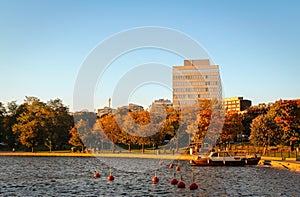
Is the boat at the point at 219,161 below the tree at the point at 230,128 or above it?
below

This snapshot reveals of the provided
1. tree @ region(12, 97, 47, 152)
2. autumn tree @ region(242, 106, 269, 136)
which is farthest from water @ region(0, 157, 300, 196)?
autumn tree @ region(242, 106, 269, 136)

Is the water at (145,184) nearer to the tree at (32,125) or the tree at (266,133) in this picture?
the tree at (266,133)

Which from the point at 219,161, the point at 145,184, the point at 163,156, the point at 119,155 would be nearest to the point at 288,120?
the point at 219,161

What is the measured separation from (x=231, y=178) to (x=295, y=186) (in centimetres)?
1072

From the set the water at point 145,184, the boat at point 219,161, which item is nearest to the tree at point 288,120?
the boat at point 219,161

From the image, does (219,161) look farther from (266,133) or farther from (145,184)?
(145,184)

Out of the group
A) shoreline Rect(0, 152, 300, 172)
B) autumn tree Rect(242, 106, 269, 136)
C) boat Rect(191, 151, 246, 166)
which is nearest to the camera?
shoreline Rect(0, 152, 300, 172)

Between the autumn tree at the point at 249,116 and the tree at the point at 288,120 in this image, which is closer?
the tree at the point at 288,120

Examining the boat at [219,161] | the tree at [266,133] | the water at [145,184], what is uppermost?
the tree at [266,133]

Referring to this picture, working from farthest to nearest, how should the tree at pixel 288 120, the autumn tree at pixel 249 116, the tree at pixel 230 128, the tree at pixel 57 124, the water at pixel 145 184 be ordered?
the autumn tree at pixel 249 116 → the tree at pixel 57 124 → the tree at pixel 230 128 → the tree at pixel 288 120 → the water at pixel 145 184

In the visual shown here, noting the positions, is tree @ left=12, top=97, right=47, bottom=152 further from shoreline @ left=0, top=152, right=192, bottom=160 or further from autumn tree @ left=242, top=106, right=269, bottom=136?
autumn tree @ left=242, top=106, right=269, bottom=136

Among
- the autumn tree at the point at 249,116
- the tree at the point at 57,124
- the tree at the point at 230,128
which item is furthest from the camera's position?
the autumn tree at the point at 249,116

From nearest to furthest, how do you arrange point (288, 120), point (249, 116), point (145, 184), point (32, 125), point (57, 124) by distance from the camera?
point (145, 184) → point (288, 120) → point (32, 125) → point (57, 124) → point (249, 116)

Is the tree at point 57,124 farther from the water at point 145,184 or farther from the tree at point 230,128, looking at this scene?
the water at point 145,184
